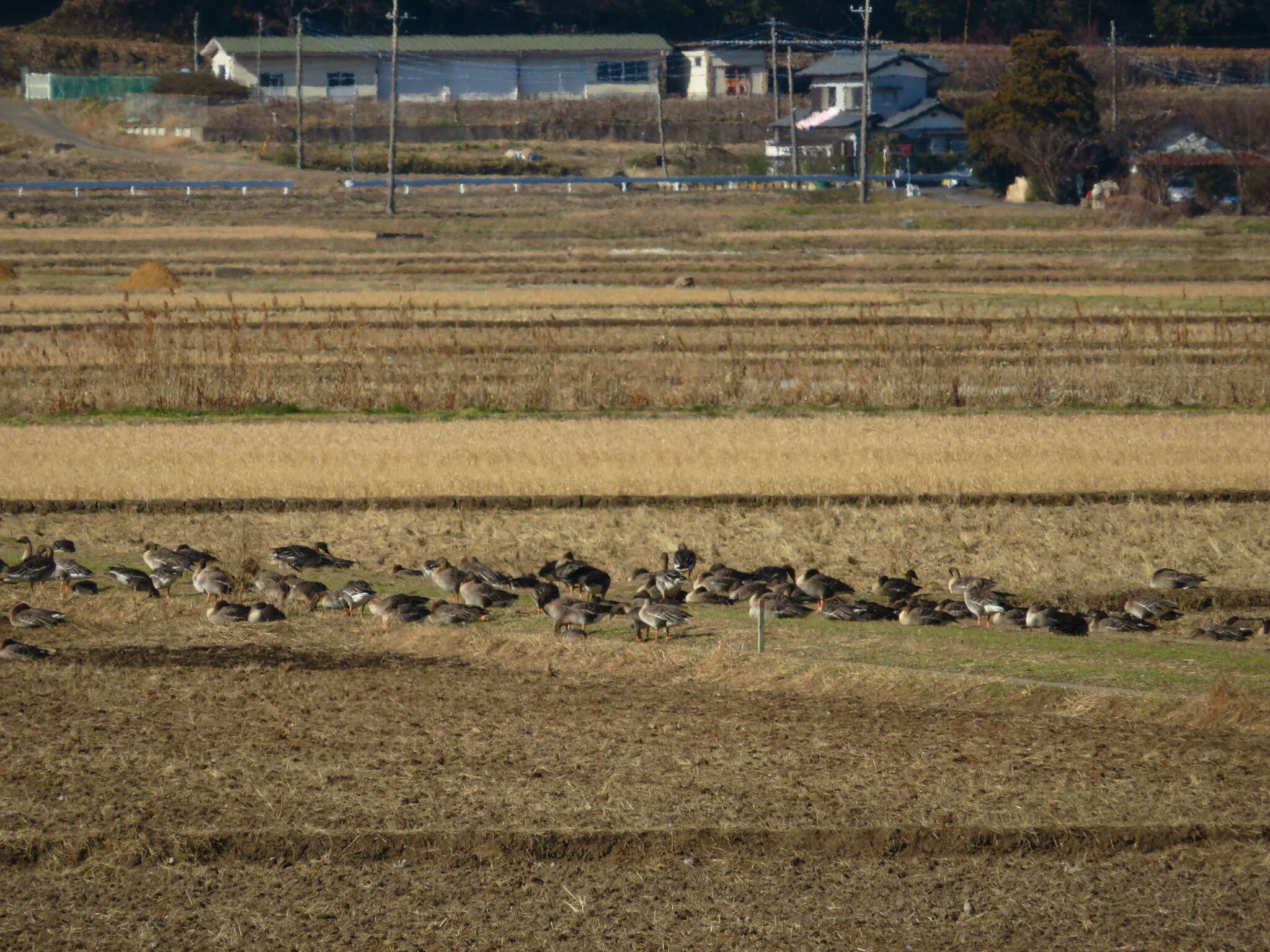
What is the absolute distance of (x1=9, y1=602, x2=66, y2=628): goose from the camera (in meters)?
11.7

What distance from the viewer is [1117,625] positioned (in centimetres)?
1171

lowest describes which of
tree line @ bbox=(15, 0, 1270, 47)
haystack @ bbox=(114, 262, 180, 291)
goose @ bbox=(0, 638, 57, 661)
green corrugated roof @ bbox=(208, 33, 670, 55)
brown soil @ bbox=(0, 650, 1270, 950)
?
brown soil @ bbox=(0, 650, 1270, 950)

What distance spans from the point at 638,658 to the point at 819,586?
2.26 m

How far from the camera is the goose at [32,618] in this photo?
11680 mm

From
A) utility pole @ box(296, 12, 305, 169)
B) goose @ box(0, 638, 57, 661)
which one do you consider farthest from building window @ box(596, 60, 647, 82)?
goose @ box(0, 638, 57, 661)

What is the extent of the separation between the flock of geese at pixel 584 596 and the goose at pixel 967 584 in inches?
0.7

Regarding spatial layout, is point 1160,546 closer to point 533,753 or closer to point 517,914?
point 533,753

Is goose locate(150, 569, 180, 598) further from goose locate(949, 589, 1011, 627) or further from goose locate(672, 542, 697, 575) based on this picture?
goose locate(949, 589, 1011, 627)

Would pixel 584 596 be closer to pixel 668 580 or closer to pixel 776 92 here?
pixel 668 580

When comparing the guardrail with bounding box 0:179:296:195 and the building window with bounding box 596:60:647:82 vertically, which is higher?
the building window with bounding box 596:60:647:82

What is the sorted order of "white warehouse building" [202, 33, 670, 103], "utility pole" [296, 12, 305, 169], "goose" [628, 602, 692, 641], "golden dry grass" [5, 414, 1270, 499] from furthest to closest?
1. "white warehouse building" [202, 33, 670, 103]
2. "utility pole" [296, 12, 305, 169]
3. "golden dry grass" [5, 414, 1270, 499]
4. "goose" [628, 602, 692, 641]

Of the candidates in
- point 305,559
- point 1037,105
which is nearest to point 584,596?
point 305,559

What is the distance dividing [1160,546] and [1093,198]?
183 feet

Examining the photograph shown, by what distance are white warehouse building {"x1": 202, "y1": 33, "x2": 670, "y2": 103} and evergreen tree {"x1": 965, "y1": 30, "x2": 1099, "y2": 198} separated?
32518 mm
